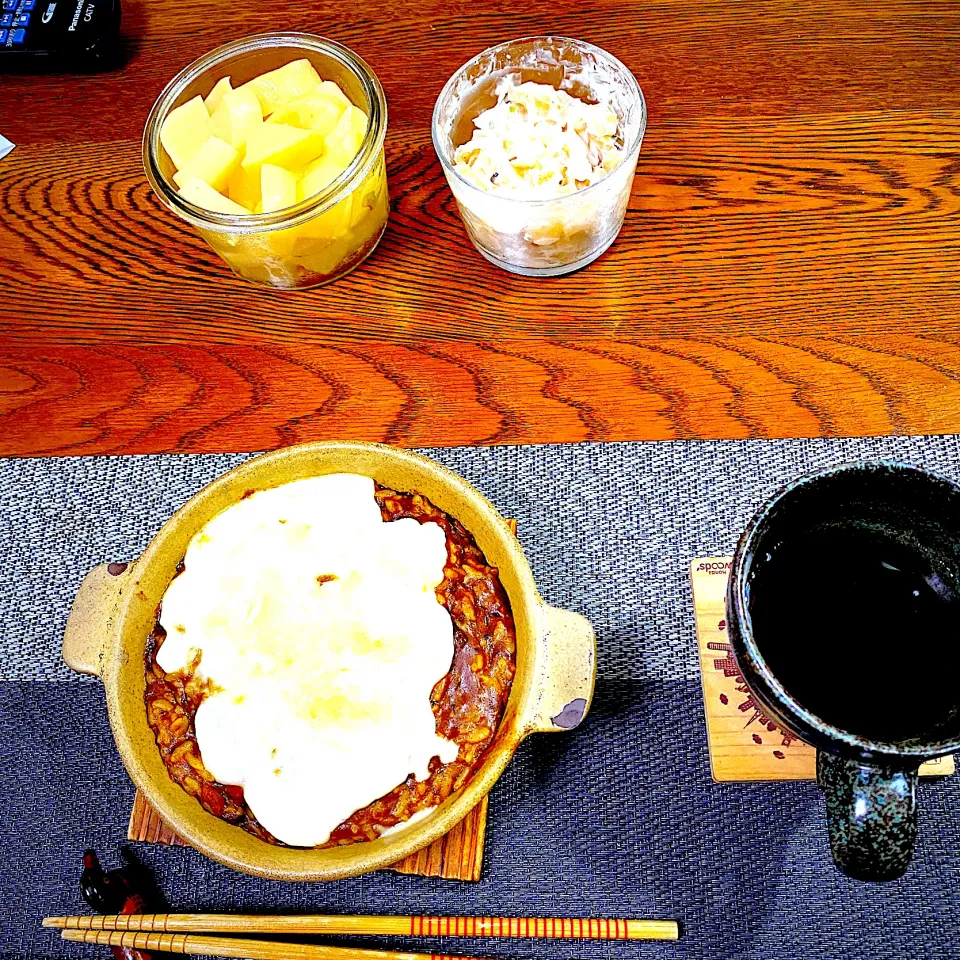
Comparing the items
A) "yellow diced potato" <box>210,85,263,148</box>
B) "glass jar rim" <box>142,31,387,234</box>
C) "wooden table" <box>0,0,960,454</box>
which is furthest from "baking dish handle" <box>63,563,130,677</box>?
"yellow diced potato" <box>210,85,263,148</box>

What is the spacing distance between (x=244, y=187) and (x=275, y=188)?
0.21 feet

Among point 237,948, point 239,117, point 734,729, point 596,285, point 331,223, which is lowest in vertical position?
point 237,948

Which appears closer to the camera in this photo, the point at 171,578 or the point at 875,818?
the point at 875,818

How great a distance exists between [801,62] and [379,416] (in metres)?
0.79

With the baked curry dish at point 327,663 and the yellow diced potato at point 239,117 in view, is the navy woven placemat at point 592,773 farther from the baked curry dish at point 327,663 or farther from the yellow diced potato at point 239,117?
the yellow diced potato at point 239,117

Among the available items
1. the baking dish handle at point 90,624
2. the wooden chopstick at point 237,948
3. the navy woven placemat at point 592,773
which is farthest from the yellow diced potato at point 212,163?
the wooden chopstick at point 237,948

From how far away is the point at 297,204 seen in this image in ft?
3.57

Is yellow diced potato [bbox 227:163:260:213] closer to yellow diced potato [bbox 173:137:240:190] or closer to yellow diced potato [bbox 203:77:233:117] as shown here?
yellow diced potato [bbox 173:137:240:190]

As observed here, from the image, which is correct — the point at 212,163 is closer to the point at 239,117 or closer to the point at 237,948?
the point at 239,117

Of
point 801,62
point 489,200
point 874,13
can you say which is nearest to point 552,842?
point 489,200

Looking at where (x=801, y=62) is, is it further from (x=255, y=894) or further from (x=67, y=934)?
(x=67, y=934)

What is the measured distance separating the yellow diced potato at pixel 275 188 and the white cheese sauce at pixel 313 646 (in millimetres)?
348

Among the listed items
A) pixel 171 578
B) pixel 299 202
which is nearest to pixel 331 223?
pixel 299 202

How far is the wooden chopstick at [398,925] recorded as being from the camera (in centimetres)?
98
